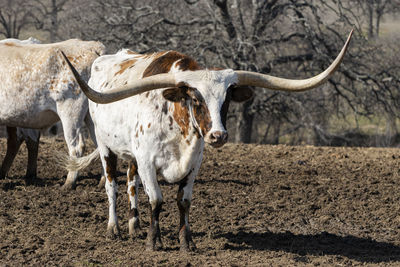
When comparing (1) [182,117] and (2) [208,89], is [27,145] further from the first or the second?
(2) [208,89]

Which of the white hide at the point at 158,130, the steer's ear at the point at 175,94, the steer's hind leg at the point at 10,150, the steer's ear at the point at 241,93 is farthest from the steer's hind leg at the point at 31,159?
the steer's ear at the point at 241,93

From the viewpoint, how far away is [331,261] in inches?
206

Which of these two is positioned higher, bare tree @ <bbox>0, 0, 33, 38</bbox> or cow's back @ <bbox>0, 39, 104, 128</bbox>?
bare tree @ <bbox>0, 0, 33, 38</bbox>

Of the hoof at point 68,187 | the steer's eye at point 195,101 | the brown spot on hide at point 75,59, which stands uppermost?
the brown spot on hide at point 75,59

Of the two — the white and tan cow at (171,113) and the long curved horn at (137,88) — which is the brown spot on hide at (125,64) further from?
the long curved horn at (137,88)

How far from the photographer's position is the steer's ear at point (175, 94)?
504 cm

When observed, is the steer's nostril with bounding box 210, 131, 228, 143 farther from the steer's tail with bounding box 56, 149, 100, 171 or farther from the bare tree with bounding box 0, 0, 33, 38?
the bare tree with bounding box 0, 0, 33, 38

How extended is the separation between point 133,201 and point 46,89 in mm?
2387

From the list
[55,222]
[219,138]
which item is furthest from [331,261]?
[55,222]

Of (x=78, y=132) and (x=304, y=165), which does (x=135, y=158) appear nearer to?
(x=78, y=132)

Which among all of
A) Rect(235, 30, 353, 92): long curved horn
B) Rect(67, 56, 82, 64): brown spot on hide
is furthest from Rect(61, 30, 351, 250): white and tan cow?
Rect(67, 56, 82, 64): brown spot on hide

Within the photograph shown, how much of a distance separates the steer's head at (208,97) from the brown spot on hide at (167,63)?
29 centimetres

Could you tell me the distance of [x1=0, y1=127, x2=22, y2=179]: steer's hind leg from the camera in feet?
28.0

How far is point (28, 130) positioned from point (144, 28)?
23.0 ft
